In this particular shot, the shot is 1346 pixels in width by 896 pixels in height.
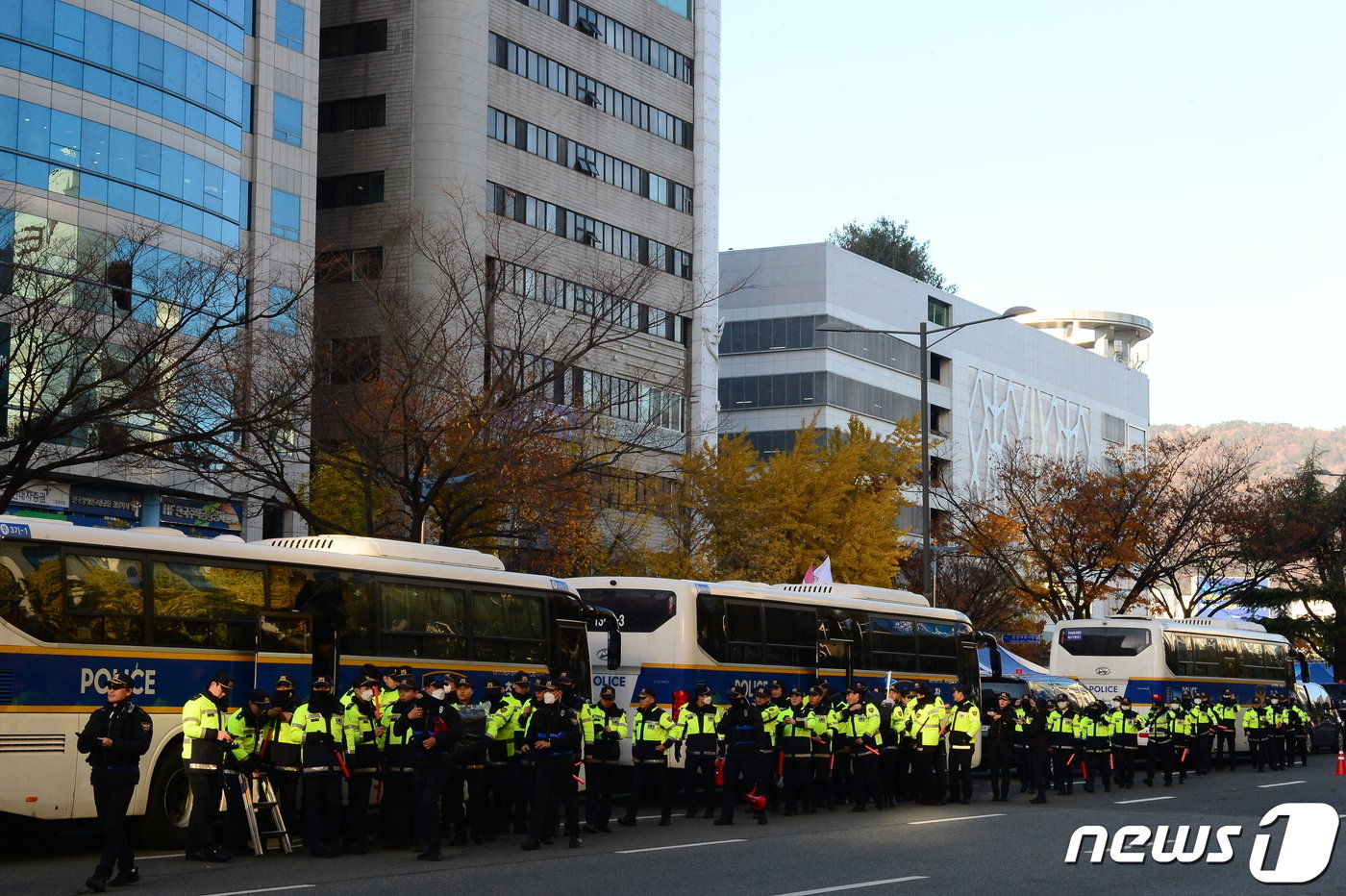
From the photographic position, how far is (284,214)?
50312mm

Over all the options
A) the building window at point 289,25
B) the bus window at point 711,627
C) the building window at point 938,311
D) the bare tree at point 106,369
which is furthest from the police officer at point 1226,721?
the building window at point 938,311

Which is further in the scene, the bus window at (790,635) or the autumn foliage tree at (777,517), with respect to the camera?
the autumn foliage tree at (777,517)

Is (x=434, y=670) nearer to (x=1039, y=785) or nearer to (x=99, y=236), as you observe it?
(x=1039, y=785)

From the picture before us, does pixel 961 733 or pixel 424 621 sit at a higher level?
pixel 424 621

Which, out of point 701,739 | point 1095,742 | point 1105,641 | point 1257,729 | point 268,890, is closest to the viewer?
point 268,890

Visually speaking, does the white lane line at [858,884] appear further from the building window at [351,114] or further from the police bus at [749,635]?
the building window at [351,114]

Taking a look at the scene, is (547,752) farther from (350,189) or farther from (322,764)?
(350,189)

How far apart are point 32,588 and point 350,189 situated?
145ft

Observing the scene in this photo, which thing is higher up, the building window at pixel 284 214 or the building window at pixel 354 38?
the building window at pixel 354 38

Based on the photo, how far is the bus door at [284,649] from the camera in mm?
18375

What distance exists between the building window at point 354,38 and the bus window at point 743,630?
38087mm

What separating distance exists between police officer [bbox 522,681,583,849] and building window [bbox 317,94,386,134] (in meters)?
44.1

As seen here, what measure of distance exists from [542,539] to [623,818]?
2120 centimetres

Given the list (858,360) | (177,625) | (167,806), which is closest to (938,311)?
(858,360)
